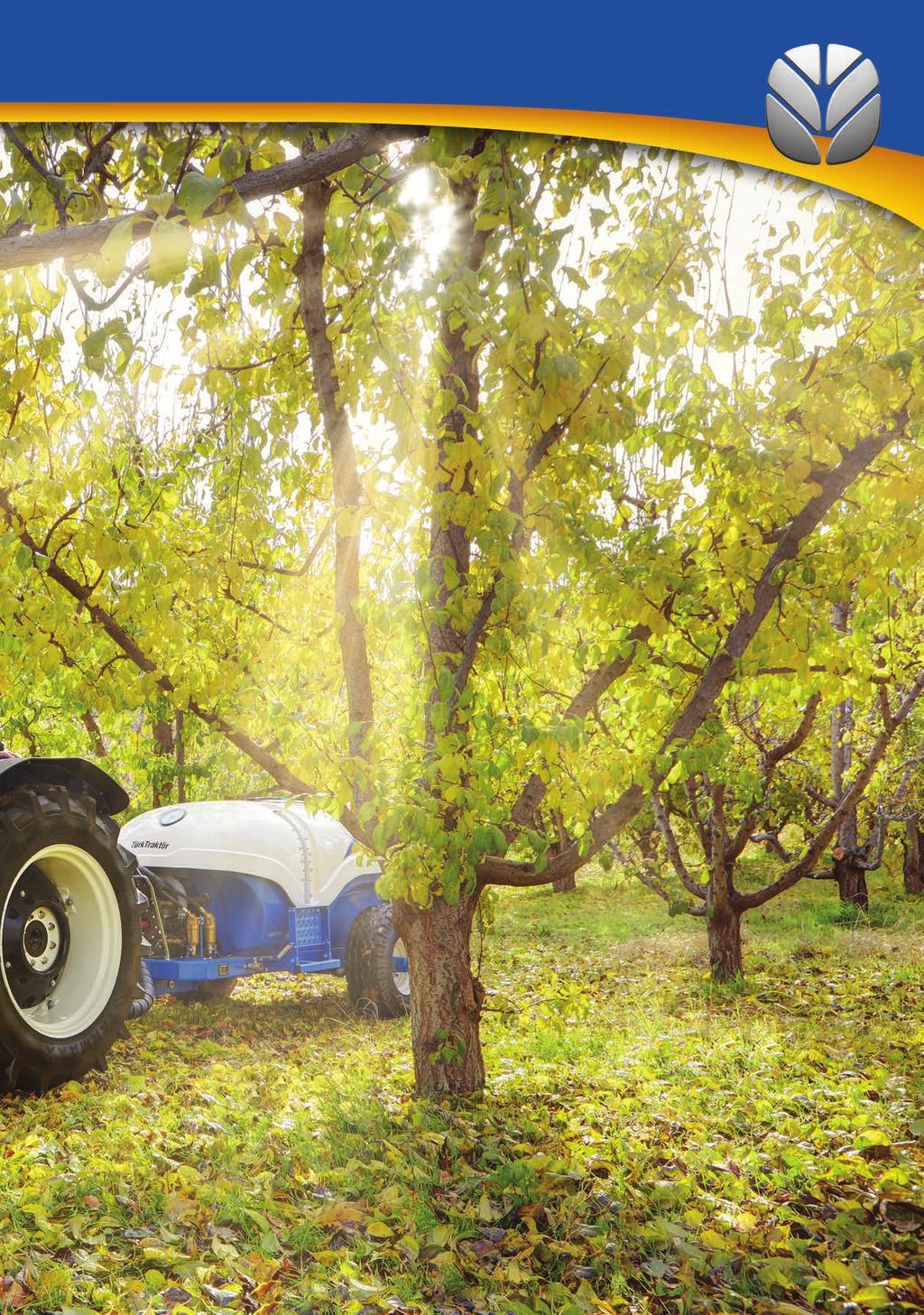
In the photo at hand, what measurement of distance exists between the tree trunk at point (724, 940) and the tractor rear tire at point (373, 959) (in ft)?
4.70

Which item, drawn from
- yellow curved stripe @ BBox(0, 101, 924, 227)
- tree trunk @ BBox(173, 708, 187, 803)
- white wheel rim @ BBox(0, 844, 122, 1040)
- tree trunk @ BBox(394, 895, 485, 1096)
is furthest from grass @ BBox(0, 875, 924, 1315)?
yellow curved stripe @ BBox(0, 101, 924, 227)

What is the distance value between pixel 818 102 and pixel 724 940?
3.38 meters

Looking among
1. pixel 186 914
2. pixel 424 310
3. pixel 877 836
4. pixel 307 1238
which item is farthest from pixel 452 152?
pixel 877 836

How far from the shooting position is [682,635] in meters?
3.38

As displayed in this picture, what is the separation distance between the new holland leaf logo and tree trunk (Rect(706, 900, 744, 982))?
3.23 metres

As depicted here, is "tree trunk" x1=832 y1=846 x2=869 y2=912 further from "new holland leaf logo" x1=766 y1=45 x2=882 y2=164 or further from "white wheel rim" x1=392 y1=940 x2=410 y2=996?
"new holland leaf logo" x1=766 y1=45 x2=882 y2=164

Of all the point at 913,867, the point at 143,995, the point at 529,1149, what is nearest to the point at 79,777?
the point at 143,995

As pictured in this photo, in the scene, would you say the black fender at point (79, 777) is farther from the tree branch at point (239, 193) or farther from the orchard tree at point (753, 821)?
the orchard tree at point (753, 821)

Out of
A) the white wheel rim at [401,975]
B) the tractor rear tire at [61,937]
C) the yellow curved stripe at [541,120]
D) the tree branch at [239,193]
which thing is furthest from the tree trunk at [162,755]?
the yellow curved stripe at [541,120]

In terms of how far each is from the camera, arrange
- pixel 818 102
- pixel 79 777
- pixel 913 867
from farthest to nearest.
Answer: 1. pixel 913 867
2. pixel 79 777
3. pixel 818 102

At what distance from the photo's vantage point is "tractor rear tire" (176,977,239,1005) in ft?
10.8

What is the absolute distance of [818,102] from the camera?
1987mm

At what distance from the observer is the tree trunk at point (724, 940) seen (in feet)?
14.1

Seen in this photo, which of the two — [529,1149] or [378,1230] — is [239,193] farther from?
[529,1149]
